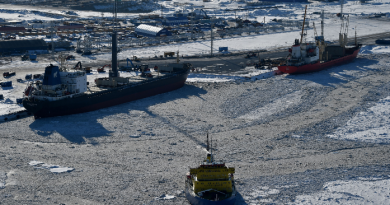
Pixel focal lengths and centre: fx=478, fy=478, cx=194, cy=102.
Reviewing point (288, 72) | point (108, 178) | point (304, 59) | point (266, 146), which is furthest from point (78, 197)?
point (304, 59)

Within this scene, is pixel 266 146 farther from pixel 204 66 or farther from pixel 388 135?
pixel 204 66

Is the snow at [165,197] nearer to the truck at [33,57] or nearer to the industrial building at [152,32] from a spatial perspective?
the truck at [33,57]

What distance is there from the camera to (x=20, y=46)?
7744 cm

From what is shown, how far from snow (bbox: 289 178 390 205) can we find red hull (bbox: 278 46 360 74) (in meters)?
33.2

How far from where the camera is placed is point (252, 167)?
29750 millimetres

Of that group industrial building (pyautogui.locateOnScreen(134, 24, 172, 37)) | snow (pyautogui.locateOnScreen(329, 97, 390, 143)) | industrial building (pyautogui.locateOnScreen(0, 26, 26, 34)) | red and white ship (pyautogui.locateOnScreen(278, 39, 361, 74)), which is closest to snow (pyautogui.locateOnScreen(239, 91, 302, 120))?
snow (pyautogui.locateOnScreen(329, 97, 390, 143))

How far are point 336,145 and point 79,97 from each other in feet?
72.9

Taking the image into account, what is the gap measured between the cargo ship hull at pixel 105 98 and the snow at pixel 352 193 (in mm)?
23779

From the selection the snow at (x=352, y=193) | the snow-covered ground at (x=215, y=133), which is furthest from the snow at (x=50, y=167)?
the snow at (x=352, y=193)

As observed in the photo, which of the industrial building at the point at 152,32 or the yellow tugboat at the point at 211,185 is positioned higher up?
the industrial building at the point at 152,32

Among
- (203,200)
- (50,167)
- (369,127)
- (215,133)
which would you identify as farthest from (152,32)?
(203,200)

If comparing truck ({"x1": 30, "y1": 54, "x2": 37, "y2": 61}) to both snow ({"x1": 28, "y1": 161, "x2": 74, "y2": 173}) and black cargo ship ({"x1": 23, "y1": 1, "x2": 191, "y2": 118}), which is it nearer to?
black cargo ship ({"x1": 23, "y1": 1, "x2": 191, "y2": 118})

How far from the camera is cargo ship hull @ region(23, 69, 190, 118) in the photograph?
40.6 metres

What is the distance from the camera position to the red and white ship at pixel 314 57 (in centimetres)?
6081
